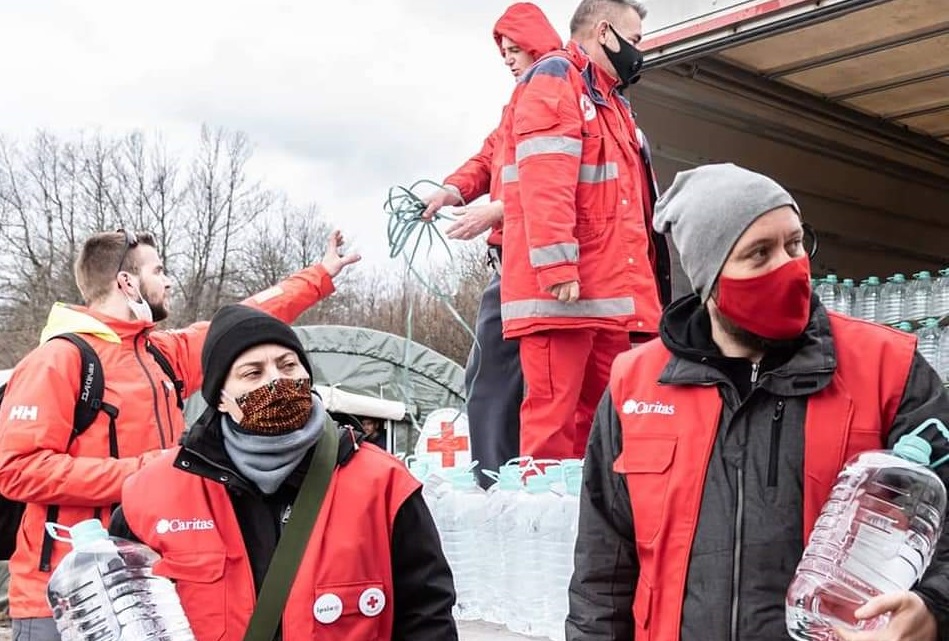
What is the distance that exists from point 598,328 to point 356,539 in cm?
213

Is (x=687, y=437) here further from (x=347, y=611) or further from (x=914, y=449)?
(x=347, y=611)

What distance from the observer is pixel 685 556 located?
6.85 ft

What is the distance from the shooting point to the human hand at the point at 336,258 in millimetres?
4754

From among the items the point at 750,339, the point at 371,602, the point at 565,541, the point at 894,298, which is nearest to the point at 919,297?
the point at 894,298

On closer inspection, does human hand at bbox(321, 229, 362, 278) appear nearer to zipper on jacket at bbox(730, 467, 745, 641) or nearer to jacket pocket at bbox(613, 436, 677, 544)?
jacket pocket at bbox(613, 436, 677, 544)

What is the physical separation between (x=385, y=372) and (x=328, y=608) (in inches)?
416

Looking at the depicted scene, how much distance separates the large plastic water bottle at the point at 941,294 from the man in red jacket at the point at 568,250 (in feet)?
9.52

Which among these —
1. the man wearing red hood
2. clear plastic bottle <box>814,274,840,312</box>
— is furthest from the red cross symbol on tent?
clear plastic bottle <box>814,274,840,312</box>

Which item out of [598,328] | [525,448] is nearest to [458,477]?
[525,448]

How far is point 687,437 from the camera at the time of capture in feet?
6.95

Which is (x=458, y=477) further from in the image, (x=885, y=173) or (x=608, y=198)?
(x=885, y=173)

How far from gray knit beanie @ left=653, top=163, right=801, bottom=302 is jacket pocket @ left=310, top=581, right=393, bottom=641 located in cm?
104

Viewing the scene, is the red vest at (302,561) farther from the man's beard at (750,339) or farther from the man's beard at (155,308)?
the man's beard at (155,308)

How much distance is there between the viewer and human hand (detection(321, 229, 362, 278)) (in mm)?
4754
